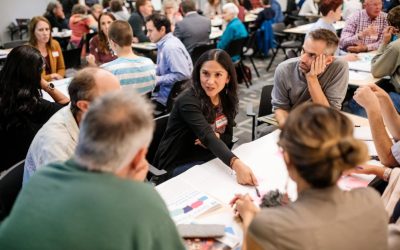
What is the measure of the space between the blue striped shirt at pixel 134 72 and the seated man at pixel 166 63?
1.08 feet

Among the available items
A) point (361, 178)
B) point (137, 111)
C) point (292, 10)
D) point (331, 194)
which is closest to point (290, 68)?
point (361, 178)

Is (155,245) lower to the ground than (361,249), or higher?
higher

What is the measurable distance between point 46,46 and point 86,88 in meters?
2.86

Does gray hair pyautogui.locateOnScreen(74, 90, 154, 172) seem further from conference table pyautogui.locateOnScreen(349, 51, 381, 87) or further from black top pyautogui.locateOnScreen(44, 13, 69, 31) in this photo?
black top pyautogui.locateOnScreen(44, 13, 69, 31)

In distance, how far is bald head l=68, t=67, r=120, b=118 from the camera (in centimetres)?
176

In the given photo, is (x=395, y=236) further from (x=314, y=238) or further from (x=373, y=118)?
(x=373, y=118)

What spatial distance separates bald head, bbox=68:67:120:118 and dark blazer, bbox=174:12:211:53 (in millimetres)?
3598

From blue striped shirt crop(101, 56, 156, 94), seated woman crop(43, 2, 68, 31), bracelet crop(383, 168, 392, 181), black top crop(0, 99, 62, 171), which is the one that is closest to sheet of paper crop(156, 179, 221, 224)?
bracelet crop(383, 168, 392, 181)

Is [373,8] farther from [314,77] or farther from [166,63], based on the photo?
[166,63]

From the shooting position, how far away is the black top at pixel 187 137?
2.19m

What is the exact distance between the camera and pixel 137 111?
1.07m

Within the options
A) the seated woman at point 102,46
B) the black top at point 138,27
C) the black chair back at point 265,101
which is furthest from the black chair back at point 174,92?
the black top at point 138,27

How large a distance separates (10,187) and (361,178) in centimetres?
176

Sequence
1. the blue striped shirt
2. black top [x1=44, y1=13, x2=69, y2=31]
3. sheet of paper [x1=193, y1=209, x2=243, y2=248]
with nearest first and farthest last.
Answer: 1. sheet of paper [x1=193, y1=209, x2=243, y2=248]
2. the blue striped shirt
3. black top [x1=44, y1=13, x2=69, y2=31]
